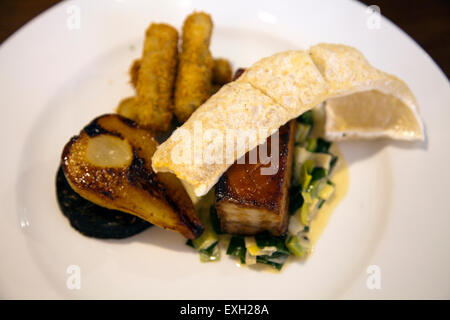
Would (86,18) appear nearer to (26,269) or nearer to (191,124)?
(191,124)

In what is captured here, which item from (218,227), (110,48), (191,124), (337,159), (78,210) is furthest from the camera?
(110,48)

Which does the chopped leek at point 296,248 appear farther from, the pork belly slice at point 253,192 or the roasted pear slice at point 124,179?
the roasted pear slice at point 124,179

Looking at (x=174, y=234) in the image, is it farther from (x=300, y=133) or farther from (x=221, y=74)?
(x=221, y=74)

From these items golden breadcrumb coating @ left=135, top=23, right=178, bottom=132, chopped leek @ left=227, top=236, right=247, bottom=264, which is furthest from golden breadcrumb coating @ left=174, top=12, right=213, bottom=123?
chopped leek @ left=227, top=236, right=247, bottom=264

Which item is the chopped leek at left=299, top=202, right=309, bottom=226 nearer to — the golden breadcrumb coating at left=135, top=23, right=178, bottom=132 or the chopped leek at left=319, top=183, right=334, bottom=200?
the chopped leek at left=319, top=183, right=334, bottom=200

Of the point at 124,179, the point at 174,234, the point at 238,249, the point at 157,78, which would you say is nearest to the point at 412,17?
the point at 157,78
